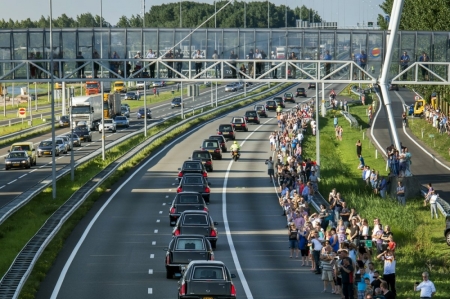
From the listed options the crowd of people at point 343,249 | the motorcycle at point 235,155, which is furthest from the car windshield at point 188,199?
the motorcycle at point 235,155

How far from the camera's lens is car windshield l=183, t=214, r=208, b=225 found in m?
40.1

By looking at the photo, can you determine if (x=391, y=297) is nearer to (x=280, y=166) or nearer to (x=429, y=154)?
(x=280, y=166)

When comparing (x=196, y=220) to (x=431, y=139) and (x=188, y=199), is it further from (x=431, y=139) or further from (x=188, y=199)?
(x=431, y=139)

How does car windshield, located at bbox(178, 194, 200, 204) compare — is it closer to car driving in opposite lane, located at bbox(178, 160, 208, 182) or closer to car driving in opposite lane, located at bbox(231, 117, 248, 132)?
car driving in opposite lane, located at bbox(178, 160, 208, 182)

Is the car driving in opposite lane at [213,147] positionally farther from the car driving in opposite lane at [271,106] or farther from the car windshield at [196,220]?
the car driving in opposite lane at [271,106]

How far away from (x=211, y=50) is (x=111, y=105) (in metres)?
52.5

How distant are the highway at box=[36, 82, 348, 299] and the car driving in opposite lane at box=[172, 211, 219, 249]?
0.78m

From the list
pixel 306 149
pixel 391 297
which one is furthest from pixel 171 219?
pixel 306 149

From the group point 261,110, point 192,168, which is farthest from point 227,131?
point 192,168

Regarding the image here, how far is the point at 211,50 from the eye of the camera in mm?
66250

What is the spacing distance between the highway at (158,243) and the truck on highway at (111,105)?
42.8 m

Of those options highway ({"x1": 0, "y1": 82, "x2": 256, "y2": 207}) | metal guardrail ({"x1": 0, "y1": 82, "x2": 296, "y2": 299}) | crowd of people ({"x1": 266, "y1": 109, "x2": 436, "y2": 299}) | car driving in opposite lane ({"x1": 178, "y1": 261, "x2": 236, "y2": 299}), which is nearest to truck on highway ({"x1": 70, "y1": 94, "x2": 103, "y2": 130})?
highway ({"x1": 0, "y1": 82, "x2": 256, "y2": 207})

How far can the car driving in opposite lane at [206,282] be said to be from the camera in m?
28.2

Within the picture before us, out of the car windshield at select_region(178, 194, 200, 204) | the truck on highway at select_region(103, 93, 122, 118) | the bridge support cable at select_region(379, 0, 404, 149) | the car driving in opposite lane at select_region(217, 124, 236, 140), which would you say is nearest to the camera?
the car windshield at select_region(178, 194, 200, 204)
